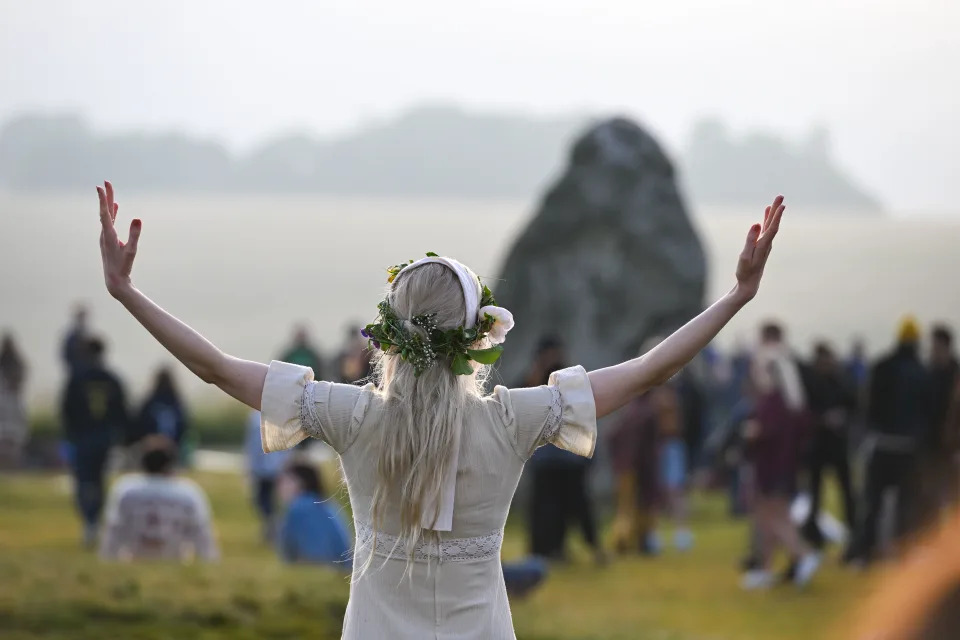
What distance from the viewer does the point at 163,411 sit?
14.3 metres

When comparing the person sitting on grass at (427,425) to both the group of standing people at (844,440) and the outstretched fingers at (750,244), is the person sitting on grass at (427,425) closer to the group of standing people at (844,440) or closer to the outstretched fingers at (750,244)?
the outstretched fingers at (750,244)

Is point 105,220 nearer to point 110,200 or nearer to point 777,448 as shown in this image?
point 110,200

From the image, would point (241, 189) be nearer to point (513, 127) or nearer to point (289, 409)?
point (513, 127)

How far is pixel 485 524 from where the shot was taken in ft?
10.8


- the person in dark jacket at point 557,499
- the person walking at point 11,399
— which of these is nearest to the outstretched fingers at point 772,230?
the person in dark jacket at point 557,499

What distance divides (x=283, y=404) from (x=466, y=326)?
0.48 m

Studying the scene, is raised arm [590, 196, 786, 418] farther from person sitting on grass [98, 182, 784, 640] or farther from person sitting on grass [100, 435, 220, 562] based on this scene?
person sitting on grass [100, 435, 220, 562]

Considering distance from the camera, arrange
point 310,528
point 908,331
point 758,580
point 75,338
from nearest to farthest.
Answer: point 310,528
point 908,331
point 758,580
point 75,338

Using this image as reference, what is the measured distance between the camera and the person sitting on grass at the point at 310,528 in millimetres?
9312

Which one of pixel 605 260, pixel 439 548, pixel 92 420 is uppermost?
pixel 605 260

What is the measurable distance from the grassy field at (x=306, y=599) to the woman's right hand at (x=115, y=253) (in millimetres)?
4403

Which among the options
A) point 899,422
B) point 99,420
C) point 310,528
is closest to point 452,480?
point 310,528

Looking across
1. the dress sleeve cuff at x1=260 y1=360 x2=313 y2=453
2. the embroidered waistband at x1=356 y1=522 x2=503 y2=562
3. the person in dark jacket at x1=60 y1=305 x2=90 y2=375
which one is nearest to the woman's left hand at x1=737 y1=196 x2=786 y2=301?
the embroidered waistband at x1=356 y1=522 x2=503 y2=562

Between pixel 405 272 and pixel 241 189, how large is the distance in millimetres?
40593
